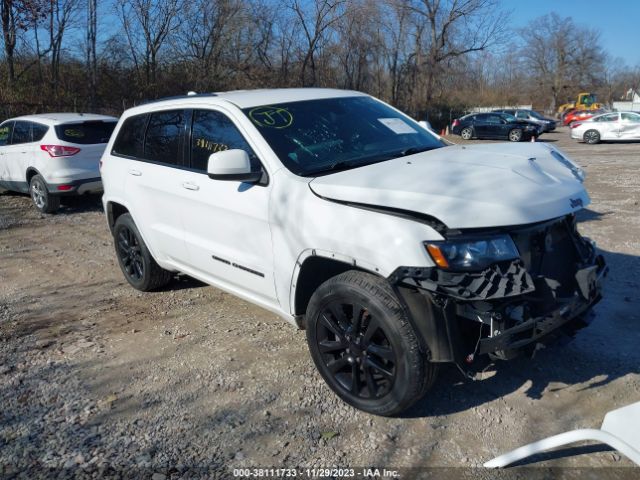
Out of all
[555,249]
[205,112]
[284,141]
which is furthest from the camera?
[205,112]

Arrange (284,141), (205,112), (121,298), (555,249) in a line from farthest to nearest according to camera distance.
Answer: (121,298) → (205,112) → (284,141) → (555,249)

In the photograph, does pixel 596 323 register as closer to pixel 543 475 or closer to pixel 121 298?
pixel 543 475

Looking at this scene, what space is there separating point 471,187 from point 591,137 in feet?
78.9

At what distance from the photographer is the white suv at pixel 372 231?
287 cm

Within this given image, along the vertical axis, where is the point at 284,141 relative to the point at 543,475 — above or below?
above

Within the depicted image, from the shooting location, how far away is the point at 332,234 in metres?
3.19

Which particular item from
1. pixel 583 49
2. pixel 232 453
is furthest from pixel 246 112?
pixel 583 49

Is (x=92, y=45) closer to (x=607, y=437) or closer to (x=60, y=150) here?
(x=60, y=150)

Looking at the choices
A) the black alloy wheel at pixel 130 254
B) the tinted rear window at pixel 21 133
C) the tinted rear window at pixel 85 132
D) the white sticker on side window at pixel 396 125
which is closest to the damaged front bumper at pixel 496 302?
the white sticker on side window at pixel 396 125

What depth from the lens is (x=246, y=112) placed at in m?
3.98

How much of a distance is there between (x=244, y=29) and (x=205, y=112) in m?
27.9

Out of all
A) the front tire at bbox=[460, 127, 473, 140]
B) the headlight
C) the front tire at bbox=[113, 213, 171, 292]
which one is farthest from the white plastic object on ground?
the front tire at bbox=[460, 127, 473, 140]

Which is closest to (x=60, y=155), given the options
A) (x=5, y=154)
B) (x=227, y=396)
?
(x=5, y=154)

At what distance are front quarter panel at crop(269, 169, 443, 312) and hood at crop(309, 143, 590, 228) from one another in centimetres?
8
